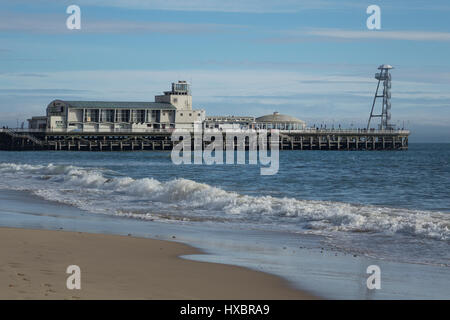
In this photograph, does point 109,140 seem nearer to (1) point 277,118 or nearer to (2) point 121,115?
(2) point 121,115

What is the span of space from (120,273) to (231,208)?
32.6 ft

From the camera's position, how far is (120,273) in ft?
28.8

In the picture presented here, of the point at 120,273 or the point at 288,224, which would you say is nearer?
the point at 120,273

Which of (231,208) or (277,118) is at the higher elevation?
(277,118)

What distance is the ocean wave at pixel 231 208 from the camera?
14.6 meters

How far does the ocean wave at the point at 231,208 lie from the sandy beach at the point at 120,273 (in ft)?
16.2

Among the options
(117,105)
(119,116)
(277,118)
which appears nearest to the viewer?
(119,116)

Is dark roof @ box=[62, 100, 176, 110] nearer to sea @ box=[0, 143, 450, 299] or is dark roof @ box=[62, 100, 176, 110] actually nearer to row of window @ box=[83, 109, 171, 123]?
row of window @ box=[83, 109, 171, 123]

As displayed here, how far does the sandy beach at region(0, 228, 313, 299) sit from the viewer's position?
7500 mm

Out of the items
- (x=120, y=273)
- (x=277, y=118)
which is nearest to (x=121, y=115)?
(x=277, y=118)

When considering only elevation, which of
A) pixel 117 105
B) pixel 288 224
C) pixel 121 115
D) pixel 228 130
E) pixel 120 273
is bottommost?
pixel 288 224

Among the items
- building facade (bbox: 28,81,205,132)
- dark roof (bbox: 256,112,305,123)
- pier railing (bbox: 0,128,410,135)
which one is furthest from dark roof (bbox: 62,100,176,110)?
dark roof (bbox: 256,112,305,123)

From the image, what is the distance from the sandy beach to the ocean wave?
→ 16.2 feet

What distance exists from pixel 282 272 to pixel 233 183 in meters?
21.5
